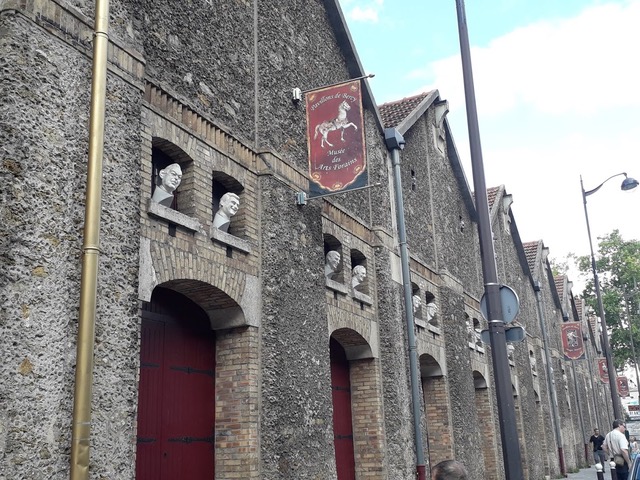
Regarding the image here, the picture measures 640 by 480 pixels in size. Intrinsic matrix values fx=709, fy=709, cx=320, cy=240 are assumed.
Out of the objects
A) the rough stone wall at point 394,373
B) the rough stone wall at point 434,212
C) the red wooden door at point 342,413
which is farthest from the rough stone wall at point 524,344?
the red wooden door at point 342,413

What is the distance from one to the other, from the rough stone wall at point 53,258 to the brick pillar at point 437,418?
35.2ft

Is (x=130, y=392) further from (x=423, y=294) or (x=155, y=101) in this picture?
(x=423, y=294)

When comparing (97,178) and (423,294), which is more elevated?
(423,294)

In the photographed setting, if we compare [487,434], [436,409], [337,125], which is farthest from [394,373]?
[487,434]

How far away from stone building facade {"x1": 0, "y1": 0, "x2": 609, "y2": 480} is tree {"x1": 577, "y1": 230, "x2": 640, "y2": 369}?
133ft

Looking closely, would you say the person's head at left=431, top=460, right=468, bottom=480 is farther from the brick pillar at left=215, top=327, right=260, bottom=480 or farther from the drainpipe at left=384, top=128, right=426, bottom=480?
the drainpipe at left=384, top=128, right=426, bottom=480

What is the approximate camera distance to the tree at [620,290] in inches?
2087

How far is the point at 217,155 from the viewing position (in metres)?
9.00

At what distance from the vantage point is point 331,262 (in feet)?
39.2

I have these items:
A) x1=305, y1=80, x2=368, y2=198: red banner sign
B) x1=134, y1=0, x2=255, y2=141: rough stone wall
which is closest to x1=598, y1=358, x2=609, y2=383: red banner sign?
x1=305, y1=80, x2=368, y2=198: red banner sign

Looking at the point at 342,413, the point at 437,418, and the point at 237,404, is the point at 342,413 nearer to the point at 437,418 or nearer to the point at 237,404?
the point at 237,404

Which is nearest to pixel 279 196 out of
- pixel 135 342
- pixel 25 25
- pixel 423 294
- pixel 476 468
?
pixel 135 342

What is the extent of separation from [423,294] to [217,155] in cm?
839

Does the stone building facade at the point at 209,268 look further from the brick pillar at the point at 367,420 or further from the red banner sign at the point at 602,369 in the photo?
the red banner sign at the point at 602,369
